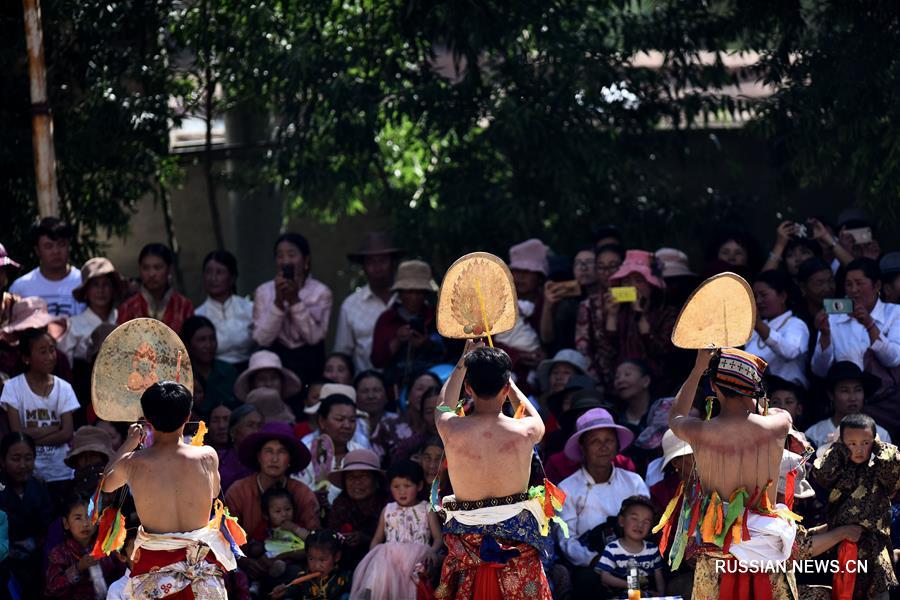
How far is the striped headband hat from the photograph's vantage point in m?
7.09

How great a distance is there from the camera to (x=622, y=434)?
29.2 ft

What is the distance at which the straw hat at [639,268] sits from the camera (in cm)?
989

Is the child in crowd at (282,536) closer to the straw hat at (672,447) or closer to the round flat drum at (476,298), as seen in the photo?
the round flat drum at (476,298)

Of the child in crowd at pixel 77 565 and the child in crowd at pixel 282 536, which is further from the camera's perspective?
the child in crowd at pixel 282 536

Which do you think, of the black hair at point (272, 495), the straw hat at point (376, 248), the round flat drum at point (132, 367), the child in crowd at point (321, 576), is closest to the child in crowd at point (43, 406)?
the black hair at point (272, 495)

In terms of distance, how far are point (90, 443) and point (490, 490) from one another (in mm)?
2971

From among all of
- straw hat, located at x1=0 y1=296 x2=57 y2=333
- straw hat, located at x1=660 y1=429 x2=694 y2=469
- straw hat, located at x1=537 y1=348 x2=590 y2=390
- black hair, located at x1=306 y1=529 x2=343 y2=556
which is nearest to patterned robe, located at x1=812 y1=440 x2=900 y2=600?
straw hat, located at x1=660 y1=429 x2=694 y2=469

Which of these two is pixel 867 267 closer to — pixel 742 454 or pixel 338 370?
pixel 742 454

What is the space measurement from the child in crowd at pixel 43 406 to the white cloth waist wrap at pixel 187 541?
2.33 metres

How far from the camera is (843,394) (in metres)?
9.02

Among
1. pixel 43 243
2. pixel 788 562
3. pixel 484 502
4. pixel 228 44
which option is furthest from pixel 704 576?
pixel 228 44

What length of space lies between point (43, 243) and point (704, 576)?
5.32m

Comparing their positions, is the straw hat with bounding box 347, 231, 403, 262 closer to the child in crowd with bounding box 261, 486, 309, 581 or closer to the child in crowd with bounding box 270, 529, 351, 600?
the child in crowd with bounding box 261, 486, 309, 581

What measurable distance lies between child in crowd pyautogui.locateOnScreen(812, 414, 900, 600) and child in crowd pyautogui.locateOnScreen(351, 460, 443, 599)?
2.32 metres
